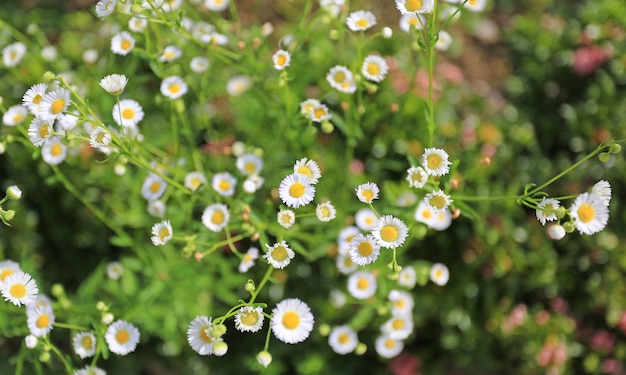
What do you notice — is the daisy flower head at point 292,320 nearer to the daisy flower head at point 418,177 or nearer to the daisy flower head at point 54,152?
the daisy flower head at point 418,177

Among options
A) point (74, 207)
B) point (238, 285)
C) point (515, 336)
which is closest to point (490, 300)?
point (515, 336)

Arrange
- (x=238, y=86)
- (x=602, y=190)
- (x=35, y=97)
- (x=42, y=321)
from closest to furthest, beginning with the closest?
(x=602, y=190)
(x=35, y=97)
(x=42, y=321)
(x=238, y=86)

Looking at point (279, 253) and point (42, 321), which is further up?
point (279, 253)

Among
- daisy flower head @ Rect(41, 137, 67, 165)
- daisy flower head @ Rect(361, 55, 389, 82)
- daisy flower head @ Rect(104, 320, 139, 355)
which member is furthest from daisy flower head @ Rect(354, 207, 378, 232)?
daisy flower head @ Rect(41, 137, 67, 165)

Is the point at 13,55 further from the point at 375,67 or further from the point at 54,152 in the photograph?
the point at 375,67

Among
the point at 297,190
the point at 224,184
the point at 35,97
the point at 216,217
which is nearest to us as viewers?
the point at 297,190

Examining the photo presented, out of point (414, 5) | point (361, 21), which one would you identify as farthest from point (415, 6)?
point (361, 21)

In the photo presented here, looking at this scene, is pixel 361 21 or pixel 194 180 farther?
pixel 194 180
